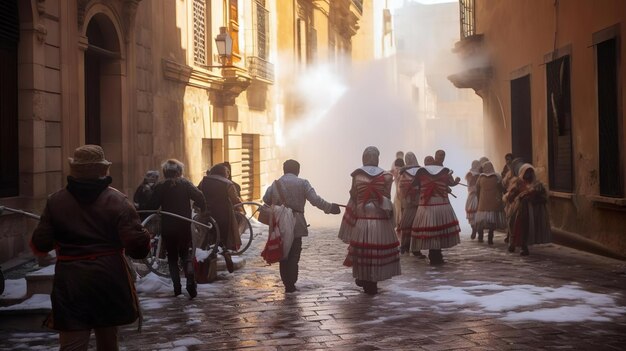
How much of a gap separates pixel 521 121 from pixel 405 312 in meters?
12.0

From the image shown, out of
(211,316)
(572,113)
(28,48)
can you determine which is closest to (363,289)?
(211,316)

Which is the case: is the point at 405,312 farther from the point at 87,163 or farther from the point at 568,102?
the point at 568,102

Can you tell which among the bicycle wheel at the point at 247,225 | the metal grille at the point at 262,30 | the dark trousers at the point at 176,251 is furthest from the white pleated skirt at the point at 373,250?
the metal grille at the point at 262,30

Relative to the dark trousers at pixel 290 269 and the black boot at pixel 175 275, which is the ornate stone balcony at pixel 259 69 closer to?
the dark trousers at pixel 290 269

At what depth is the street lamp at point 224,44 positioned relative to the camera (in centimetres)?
1842

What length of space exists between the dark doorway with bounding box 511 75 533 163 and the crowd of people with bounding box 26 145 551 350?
205 centimetres

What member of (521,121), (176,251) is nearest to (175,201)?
(176,251)

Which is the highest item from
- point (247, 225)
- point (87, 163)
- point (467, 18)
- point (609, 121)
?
point (467, 18)

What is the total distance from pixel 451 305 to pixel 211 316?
2448 millimetres

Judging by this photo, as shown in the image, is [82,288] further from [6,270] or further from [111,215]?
[6,270]

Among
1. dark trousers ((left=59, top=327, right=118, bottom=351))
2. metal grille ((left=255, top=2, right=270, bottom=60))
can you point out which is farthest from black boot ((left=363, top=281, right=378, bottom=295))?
metal grille ((left=255, top=2, right=270, bottom=60))

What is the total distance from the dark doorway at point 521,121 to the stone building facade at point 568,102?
2 centimetres

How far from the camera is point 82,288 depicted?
16.9 feet

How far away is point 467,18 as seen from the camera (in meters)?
25.3
